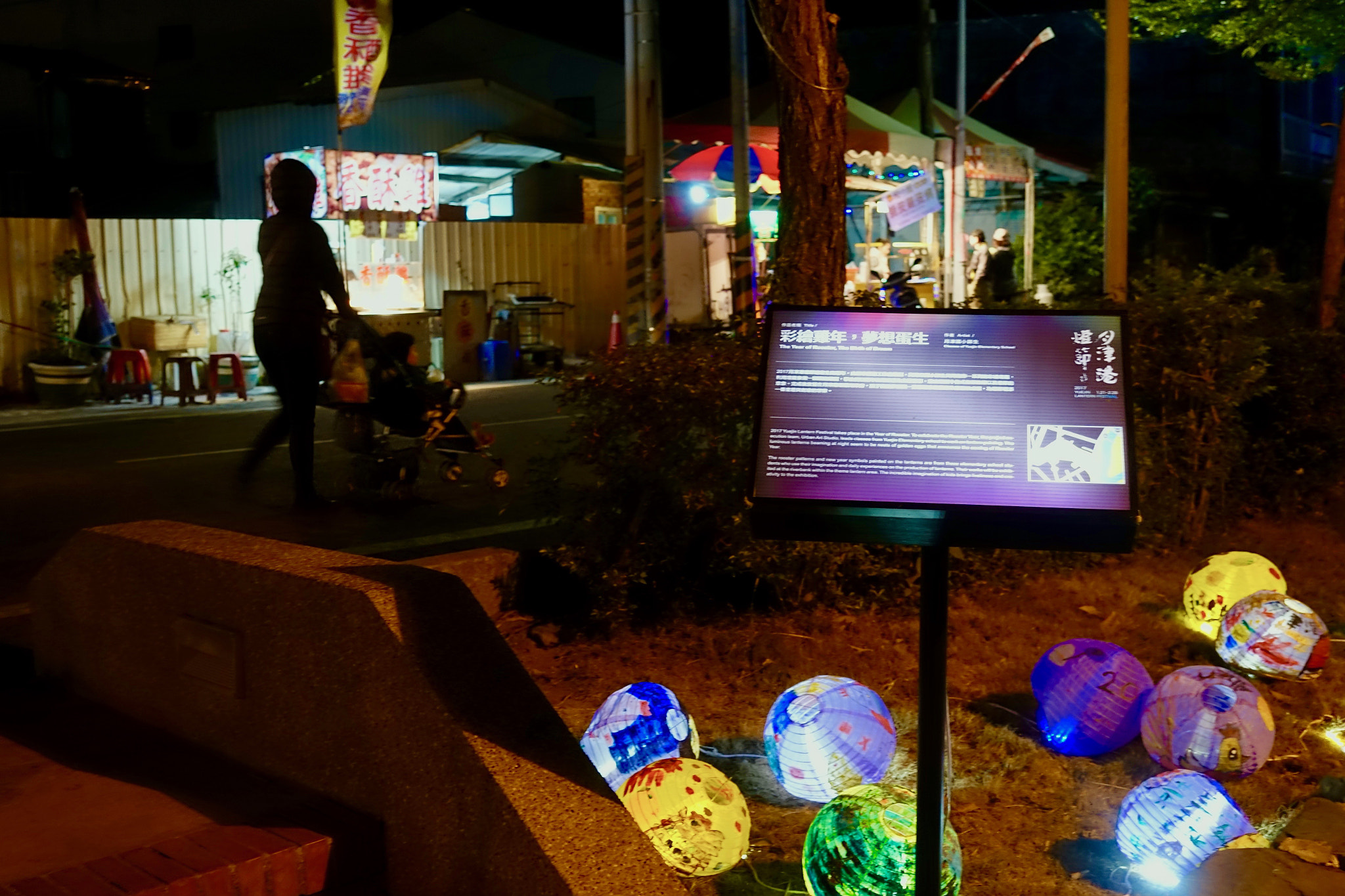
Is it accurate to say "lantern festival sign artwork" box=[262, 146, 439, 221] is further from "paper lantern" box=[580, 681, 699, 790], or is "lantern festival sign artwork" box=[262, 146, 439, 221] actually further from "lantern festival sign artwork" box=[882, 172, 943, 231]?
"paper lantern" box=[580, 681, 699, 790]

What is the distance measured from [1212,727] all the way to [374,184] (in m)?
16.9

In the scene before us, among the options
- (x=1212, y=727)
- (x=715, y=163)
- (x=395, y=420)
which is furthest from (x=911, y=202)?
(x=1212, y=727)

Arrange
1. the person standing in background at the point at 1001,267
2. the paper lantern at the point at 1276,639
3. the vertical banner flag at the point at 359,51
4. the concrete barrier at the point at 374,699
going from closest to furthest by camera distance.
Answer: the concrete barrier at the point at 374,699, the paper lantern at the point at 1276,639, the vertical banner flag at the point at 359,51, the person standing in background at the point at 1001,267

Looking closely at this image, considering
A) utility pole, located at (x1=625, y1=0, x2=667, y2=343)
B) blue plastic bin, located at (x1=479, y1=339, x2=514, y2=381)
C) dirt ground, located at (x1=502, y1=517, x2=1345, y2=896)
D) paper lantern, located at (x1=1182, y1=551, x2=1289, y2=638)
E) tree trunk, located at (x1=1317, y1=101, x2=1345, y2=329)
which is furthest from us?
blue plastic bin, located at (x1=479, y1=339, x2=514, y2=381)

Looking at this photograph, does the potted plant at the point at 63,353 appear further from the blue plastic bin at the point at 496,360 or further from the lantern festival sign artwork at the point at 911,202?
the lantern festival sign artwork at the point at 911,202

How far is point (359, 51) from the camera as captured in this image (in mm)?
14219

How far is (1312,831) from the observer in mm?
3975

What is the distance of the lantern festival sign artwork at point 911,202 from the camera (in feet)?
66.2

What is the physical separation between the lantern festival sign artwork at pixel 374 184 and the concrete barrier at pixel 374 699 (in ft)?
50.2

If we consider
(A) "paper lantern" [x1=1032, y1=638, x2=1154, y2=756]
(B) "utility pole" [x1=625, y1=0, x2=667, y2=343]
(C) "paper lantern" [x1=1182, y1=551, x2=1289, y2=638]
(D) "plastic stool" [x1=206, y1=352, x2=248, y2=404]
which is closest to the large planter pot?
(D) "plastic stool" [x1=206, y1=352, x2=248, y2=404]

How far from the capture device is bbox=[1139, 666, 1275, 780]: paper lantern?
4316mm

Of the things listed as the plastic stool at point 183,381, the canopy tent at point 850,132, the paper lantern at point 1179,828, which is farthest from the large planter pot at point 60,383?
the paper lantern at point 1179,828

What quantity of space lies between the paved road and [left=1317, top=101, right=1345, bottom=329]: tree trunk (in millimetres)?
6277

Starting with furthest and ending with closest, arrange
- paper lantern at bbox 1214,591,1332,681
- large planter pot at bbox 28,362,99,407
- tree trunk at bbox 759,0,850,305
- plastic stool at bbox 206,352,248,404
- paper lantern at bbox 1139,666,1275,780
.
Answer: plastic stool at bbox 206,352,248,404, large planter pot at bbox 28,362,99,407, tree trunk at bbox 759,0,850,305, paper lantern at bbox 1214,591,1332,681, paper lantern at bbox 1139,666,1275,780
